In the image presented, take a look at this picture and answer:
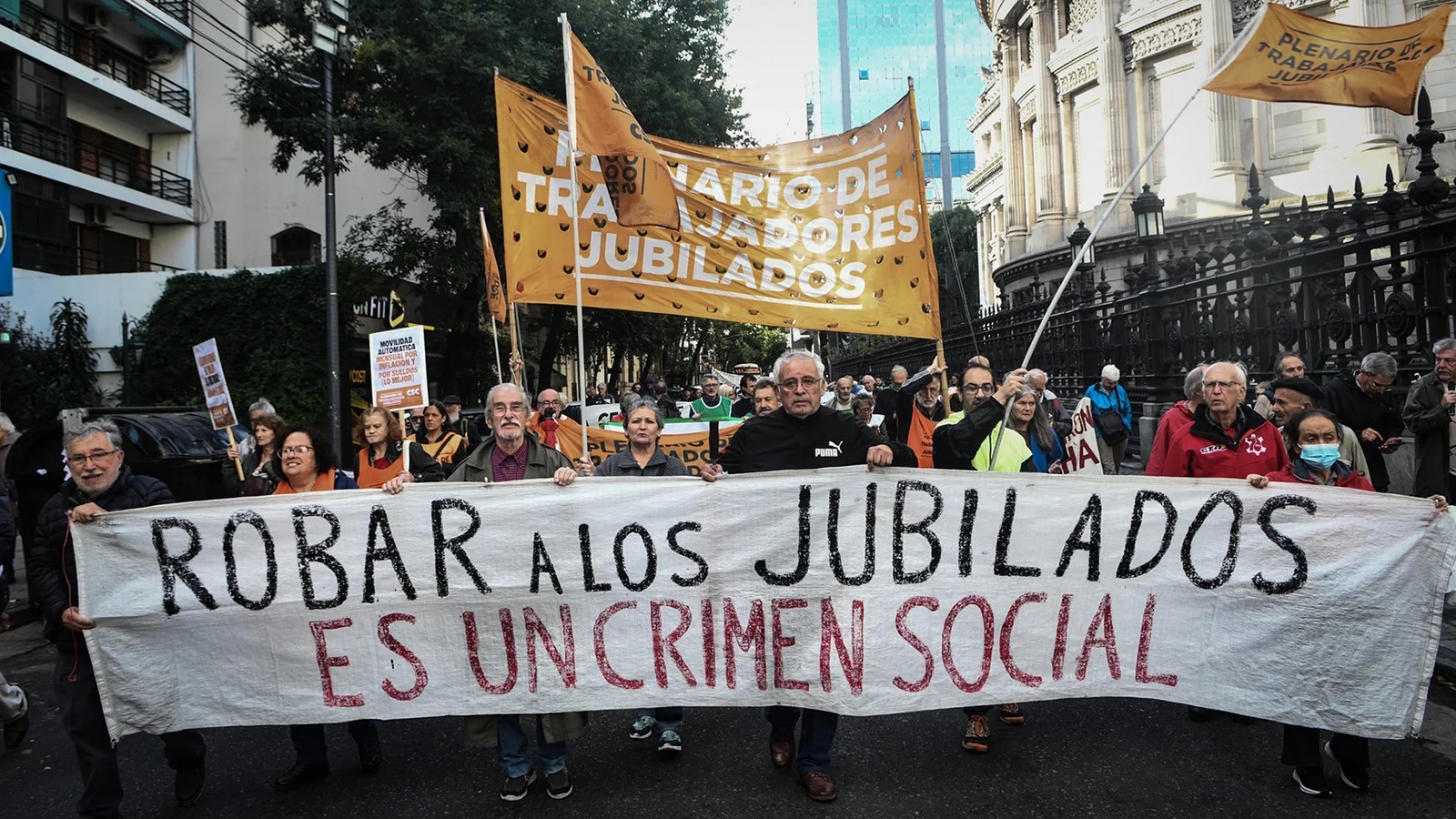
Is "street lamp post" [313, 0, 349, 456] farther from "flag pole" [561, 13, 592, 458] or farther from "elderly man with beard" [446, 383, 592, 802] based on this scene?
"elderly man with beard" [446, 383, 592, 802]

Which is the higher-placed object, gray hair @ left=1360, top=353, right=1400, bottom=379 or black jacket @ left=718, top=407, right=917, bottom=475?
gray hair @ left=1360, top=353, right=1400, bottom=379

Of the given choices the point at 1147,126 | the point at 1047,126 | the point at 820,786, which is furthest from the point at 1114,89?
the point at 820,786

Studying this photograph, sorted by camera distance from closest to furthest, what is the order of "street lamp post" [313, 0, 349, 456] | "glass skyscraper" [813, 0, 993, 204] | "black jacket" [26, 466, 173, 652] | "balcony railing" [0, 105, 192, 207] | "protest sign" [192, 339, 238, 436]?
"black jacket" [26, 466, 173, 652]
"protest sign" [192, 339, 238, 436]
"street lamp post" [313, 0, 349, 456]
"balcony railing" [0, 105, 192, 207]
"glass skyscraper" [813, 0, 993, 204]

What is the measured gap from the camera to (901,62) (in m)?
121

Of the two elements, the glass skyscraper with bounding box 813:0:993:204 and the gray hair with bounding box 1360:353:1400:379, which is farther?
the glass skyscraper with bounding box 813:0:993:204

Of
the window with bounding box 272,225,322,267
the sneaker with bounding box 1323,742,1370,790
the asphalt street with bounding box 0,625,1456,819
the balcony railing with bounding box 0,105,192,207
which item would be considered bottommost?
the asphalt street with bounding box 0,625,1456,819

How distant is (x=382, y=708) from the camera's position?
3982 mm

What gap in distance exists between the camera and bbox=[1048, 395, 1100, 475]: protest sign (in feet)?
23.0

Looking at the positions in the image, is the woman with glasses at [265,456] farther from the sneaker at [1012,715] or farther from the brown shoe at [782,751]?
the sneaker at [1012,715]

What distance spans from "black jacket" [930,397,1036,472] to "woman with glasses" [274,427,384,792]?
300 cm

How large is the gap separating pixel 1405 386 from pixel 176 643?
928cm

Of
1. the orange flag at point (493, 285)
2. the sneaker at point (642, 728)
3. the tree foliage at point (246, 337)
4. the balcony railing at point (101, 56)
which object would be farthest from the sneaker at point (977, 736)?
the balcony railing at point (101, 56)

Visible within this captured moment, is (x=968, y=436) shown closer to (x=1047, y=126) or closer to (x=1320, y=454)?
(x=1320, y=454)

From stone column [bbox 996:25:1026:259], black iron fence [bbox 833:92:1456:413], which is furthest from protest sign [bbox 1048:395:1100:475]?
stone column [bbox 996:25:1026:259]
